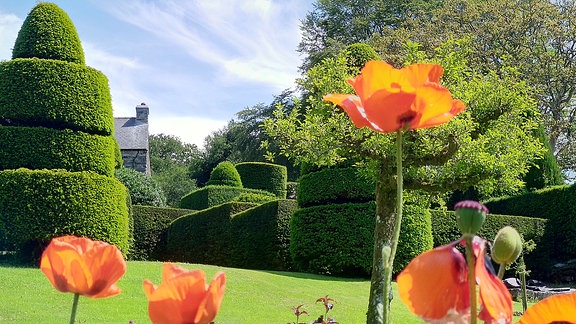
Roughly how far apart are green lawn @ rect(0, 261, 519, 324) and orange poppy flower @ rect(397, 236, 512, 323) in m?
5.89

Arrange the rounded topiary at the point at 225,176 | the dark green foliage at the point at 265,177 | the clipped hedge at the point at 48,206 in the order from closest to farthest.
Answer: the clipped hedge at the point at 48,206
the rounded topiary at the point at 225,176
the dark green foliage at the point at 265,177

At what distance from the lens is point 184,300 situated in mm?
633

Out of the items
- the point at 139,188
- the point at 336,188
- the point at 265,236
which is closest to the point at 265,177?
the point at 139,188

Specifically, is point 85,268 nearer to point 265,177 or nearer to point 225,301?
point 225,301

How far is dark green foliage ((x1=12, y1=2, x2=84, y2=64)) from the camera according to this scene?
38.1 feet

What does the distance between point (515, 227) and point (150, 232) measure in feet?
32.3

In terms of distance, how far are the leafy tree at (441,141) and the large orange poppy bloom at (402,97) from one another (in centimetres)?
462

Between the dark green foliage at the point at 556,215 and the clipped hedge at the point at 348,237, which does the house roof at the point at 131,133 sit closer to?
the dark green foliage at the point at 556,215

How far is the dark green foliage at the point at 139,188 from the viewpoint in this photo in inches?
774

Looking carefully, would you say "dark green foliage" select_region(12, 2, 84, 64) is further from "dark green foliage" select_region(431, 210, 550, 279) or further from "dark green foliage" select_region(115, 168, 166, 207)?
"dark green foliage" select_region(431, 210, 550, 279)

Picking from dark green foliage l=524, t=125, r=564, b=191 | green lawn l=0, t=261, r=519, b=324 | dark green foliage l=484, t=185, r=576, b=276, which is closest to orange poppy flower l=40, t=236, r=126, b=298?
green lawn l=0, t=261, r=519, b=324

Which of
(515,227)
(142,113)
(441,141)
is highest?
(142,113)

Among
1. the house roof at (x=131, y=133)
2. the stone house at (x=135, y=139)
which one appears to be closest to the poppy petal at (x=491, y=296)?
the stone house at (x=135, y=139)

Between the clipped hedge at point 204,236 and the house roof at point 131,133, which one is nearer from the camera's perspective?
the clipped hedge at point 204,236
